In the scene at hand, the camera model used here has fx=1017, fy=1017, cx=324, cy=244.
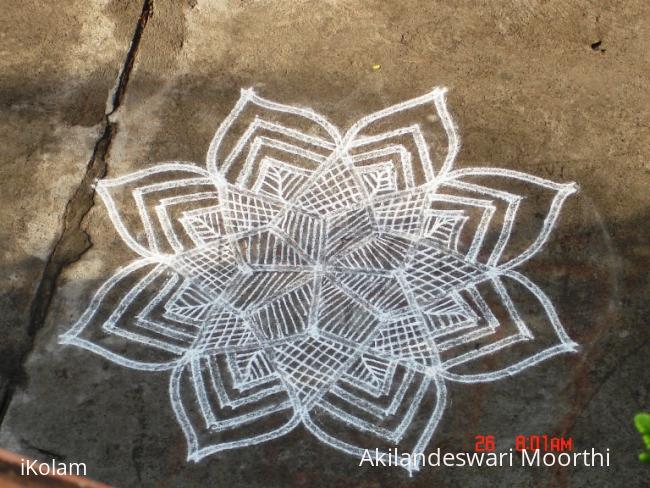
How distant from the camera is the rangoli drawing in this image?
4.38 m

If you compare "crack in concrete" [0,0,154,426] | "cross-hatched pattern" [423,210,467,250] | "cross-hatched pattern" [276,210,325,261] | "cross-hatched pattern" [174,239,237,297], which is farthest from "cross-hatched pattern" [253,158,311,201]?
"crack in concrete" [0,0,154,426]

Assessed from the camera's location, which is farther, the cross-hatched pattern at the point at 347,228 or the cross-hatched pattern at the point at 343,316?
the cross-hatched pattern at the point at 347,228

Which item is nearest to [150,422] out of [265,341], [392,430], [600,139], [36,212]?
[265,341]

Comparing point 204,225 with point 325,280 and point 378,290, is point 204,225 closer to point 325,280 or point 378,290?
point 325,280

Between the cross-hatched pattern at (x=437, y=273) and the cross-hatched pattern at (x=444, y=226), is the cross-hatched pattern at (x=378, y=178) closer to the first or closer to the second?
the cross-hatched pattern at (x=444, y=226)

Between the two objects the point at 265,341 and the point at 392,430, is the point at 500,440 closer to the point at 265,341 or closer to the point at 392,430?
the point at 392,430

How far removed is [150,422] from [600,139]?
8.79 ft

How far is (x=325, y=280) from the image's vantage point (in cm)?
483

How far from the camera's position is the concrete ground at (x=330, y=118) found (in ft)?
13.8

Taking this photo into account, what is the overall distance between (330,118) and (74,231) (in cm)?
146

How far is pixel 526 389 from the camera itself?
4324 mm

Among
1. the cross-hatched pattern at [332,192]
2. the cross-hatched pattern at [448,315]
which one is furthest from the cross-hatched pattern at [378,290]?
the cross-hatched pattern at [332,192]
